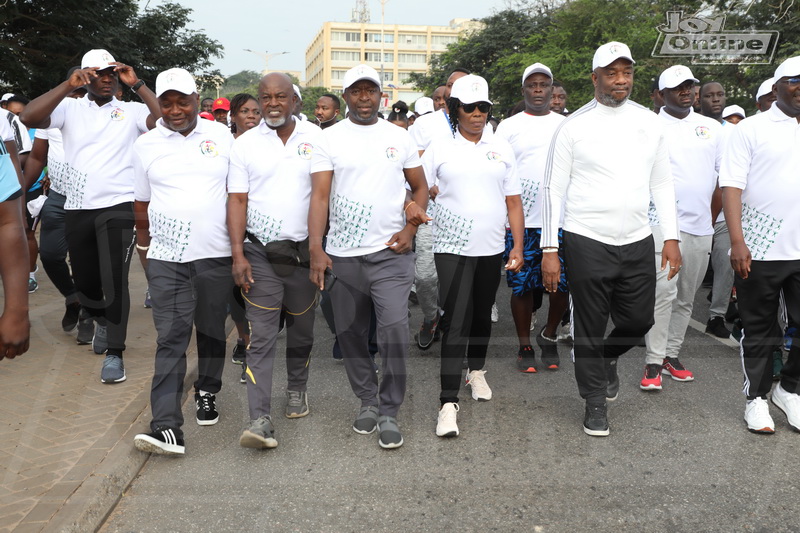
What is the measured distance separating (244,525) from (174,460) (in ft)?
3.31

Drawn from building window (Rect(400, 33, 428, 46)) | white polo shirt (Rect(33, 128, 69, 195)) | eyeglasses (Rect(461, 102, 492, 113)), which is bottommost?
building window (Rect(400, 33, 428, 46))

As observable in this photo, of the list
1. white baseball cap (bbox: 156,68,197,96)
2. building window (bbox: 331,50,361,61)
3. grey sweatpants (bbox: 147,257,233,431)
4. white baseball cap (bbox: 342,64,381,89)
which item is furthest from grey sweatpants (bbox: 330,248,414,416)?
building window (bbox: 331,50,361,61)

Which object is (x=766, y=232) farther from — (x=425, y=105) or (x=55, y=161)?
(x=425, y=105)

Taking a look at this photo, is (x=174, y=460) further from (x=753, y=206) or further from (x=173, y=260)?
(x=753, y=206)

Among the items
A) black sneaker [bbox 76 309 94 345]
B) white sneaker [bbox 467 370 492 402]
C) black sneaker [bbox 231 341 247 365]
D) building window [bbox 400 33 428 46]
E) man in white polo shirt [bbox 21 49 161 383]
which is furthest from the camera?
building window [bbox 400 33 428 46]

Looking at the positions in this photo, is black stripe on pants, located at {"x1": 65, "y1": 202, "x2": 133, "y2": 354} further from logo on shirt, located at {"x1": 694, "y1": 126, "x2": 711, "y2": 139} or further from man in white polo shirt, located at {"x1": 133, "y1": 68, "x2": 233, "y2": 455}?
logo on shirt, located at {"x1": 694, "y1": 126, "x2": 711, "y2": 139}

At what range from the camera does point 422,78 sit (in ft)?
181

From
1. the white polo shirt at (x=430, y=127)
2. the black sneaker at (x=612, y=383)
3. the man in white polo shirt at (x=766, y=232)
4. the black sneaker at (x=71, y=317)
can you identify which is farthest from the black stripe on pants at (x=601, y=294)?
the black sneaker at (x=71, y=317)

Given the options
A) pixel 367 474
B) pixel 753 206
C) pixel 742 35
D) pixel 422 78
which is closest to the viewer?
pixel 367 474

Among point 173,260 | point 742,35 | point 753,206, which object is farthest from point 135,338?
point 742,35

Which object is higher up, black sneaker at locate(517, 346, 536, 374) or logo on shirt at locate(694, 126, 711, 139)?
logo on shirt at locate(694, 126, 711, 139)

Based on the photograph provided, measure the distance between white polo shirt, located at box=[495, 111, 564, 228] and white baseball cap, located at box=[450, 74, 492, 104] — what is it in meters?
1.22

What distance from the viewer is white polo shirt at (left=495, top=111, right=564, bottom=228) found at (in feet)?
19.5

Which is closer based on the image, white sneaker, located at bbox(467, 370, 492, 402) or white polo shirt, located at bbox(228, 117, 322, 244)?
white polo shirt, located at bbox(228, 117, 322, 244)
